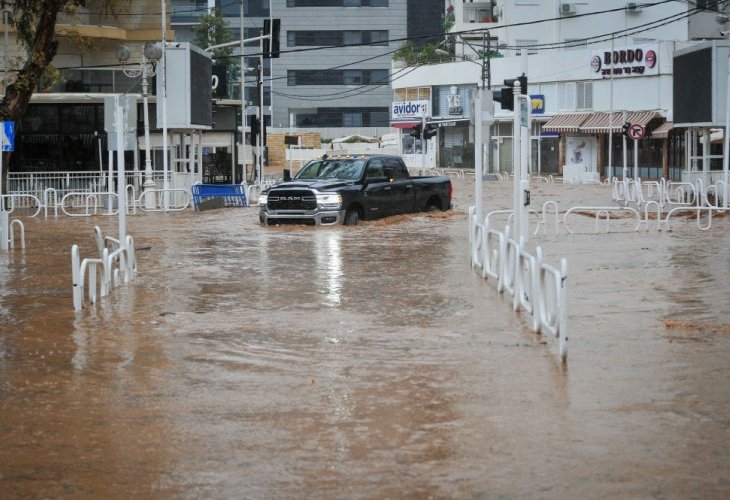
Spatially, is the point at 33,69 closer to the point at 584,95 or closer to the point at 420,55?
the point at 584,95

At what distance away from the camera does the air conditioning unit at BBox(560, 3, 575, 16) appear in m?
81.7

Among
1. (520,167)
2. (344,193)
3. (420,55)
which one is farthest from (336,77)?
(520,167)

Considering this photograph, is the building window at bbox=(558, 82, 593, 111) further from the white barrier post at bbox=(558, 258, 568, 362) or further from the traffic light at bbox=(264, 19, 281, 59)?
the white barrier post at bbox=(558, 258, 568, 362)

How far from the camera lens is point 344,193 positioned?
30.9 metres

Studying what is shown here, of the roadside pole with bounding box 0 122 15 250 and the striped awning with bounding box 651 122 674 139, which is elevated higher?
the striped awning with bounding box 651 122 674 139

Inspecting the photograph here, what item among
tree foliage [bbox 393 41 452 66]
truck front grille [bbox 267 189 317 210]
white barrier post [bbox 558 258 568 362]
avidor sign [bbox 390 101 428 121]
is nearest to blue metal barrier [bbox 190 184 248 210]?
truck front grille [bbox 267 189 317 210]

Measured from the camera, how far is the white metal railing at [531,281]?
468 inches

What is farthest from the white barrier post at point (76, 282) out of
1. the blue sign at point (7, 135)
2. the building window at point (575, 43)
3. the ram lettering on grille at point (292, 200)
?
the building window at point (575, 43)

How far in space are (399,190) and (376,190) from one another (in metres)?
1.08

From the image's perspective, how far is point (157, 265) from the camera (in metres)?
22.3

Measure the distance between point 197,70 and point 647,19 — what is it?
46070 mm

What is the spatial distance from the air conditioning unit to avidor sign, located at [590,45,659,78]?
389 inches

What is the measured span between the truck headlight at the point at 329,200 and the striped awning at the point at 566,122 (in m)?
42.8

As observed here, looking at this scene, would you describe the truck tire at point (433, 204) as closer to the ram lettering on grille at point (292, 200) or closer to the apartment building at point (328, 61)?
the ram lettering on grille at point (292, 200)
